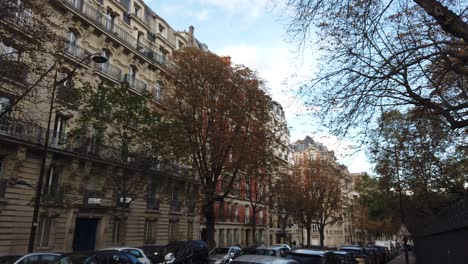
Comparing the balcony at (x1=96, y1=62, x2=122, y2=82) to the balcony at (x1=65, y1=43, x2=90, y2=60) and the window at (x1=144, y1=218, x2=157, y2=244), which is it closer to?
→ the balcony at (x1=65, y1=43, x2=90, y2=60)

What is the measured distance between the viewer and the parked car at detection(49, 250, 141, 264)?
35.1ft

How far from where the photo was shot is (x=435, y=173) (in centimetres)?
Answer: 2431

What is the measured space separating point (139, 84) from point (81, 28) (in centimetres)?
717

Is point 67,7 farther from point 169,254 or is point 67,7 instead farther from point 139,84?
point 169,254

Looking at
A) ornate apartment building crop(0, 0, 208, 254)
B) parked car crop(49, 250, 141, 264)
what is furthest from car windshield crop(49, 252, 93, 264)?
ornate apartment building crop(0, 0, 208, 254)

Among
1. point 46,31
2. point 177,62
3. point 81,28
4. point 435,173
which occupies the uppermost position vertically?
point 81,28

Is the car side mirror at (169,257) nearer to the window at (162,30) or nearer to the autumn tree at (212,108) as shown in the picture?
the autumn tree at (212,108)

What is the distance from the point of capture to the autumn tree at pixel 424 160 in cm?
1408

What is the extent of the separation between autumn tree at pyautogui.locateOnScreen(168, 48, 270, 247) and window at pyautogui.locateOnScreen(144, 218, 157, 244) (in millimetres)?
8214

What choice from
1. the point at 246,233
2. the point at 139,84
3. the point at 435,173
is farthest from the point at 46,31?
the point at 246,233

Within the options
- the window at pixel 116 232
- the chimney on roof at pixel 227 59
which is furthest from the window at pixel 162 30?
the window at pixel 116 232

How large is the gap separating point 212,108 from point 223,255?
30.9 feet

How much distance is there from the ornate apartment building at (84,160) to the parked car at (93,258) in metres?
6.79

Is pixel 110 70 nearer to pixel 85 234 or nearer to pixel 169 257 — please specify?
pixel 85 234
